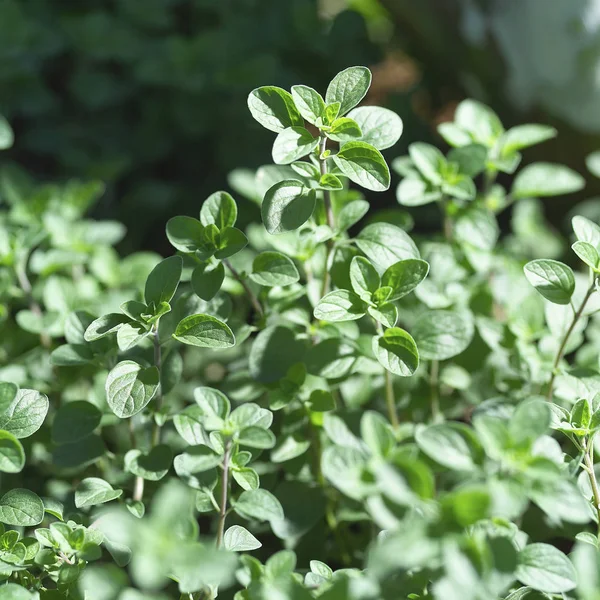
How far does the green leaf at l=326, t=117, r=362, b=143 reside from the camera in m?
0.96

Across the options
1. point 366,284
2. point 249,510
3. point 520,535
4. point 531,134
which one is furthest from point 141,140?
point 520,535

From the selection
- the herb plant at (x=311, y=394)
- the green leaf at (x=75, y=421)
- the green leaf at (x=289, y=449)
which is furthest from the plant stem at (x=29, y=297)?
the green leaf at (x=289, y=449)

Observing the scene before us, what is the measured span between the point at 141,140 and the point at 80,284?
70cm

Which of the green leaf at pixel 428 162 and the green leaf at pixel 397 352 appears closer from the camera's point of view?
the green leaf at pixel 397 352

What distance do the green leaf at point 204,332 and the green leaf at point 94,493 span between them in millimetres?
226

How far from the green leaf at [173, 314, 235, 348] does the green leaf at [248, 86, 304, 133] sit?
0.82 ft

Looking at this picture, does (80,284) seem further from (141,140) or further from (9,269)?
(141,140)

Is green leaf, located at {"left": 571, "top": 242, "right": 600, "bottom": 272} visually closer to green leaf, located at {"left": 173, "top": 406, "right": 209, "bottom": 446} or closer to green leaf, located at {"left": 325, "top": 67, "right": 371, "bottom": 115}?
green leaf, located at {"left": 325, "top": 67, "right": 371, "bottom": 115}

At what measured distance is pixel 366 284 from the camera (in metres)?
1.02

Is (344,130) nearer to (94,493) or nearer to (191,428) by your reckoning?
(191,428)

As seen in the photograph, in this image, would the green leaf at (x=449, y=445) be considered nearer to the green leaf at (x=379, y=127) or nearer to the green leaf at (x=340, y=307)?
the green leaf at (x=340, y=307)

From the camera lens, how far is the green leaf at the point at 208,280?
1.01m

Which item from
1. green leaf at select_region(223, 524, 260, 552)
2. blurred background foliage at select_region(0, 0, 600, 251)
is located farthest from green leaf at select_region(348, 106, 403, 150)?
blurred background foliage at select_region(0, 0, 600, 251)

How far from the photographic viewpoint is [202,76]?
1886 millimetres
